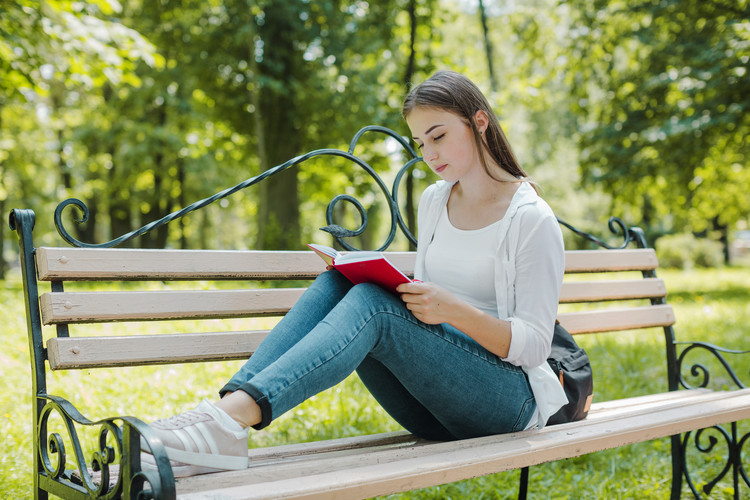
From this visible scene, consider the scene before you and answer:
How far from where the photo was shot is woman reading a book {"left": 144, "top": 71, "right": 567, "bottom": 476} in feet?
5.35

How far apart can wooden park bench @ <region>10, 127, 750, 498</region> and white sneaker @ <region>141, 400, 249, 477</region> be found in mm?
40

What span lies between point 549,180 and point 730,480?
79.2ft

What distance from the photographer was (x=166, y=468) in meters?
1.30

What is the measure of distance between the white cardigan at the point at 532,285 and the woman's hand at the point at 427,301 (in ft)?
0.84

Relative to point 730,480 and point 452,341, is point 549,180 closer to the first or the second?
point 730,480

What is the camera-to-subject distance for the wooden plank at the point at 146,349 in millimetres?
1954

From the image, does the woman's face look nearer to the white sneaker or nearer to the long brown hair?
the long brown hair

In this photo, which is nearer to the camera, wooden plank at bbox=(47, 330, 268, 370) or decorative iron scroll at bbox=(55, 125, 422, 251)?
wooden plank at bbox=(47, 330, 268, 370)

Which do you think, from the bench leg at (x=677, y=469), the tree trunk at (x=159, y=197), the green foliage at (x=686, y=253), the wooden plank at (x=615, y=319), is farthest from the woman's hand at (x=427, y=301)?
the green foliage at (x=686, y=253)

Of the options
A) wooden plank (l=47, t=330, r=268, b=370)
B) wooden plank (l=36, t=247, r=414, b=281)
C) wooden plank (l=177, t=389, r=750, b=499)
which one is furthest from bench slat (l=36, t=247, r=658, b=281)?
wooden plank (l=177, t=389, r=750, b=499)

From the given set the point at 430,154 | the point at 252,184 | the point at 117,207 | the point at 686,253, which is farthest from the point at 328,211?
the point at 686,253

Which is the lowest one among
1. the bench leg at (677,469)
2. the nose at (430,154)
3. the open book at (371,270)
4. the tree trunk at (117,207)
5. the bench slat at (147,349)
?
the bench leg at (677,469)

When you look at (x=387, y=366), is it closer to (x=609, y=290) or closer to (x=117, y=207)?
(x=609, y=290)

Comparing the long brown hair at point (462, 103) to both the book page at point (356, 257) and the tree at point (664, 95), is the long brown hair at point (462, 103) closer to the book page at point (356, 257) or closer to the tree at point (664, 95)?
the book page at point (356, 257)
